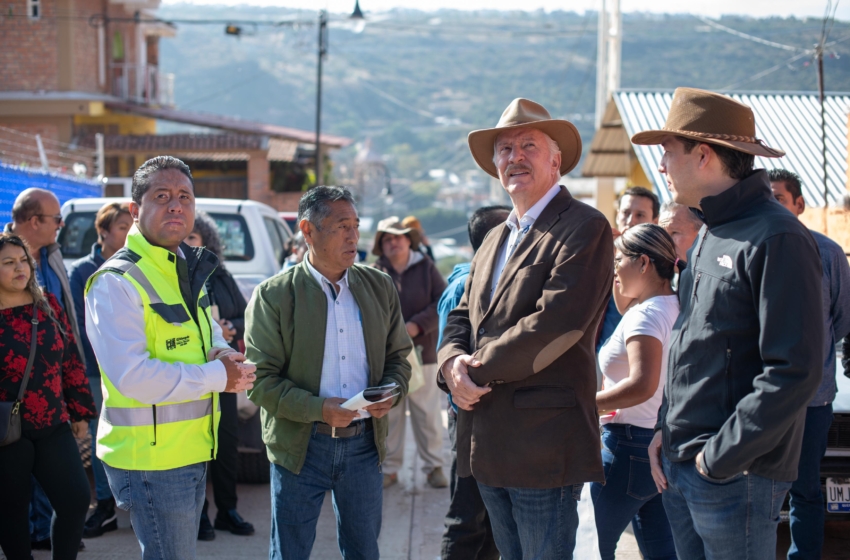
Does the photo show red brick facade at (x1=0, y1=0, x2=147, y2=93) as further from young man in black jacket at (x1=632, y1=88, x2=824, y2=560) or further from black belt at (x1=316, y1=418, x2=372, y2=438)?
young man in black jacket at (x1=632, y1=88, x2=824, y2=560)

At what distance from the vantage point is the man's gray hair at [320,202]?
3582 mm

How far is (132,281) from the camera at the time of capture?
118 inches

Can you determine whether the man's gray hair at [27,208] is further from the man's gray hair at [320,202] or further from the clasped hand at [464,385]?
the clasped hand at [464,385]

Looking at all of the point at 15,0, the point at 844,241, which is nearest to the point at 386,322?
the point at 844,241

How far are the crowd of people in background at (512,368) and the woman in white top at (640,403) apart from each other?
10mm

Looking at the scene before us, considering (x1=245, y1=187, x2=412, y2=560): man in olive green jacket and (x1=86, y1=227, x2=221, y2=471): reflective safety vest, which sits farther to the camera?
(x1=245, y1=187, x2=412, y2=560): man in olive green jacket

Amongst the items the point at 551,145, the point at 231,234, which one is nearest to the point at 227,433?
the point at 231,234

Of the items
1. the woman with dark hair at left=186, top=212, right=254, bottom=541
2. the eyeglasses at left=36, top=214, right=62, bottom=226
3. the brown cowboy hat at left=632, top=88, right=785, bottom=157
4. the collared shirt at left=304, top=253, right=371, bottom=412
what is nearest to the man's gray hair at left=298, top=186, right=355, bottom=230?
the collared shirt at left=304, top=253, right=371, bottom=412

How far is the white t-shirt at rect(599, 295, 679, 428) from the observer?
345cm

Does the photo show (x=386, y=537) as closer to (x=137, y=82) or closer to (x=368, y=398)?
→ (x=368, y=398)

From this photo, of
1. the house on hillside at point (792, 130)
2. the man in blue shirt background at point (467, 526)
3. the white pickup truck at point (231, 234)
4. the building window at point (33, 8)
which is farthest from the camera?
the building window at point (33, 8)

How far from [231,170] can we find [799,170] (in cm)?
2105

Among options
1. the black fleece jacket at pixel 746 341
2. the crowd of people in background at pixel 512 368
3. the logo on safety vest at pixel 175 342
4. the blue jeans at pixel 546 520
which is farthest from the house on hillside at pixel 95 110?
the black fleece jacket at pixel 746 341

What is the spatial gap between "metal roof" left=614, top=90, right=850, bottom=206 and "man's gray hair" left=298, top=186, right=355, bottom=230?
5.76 meters
